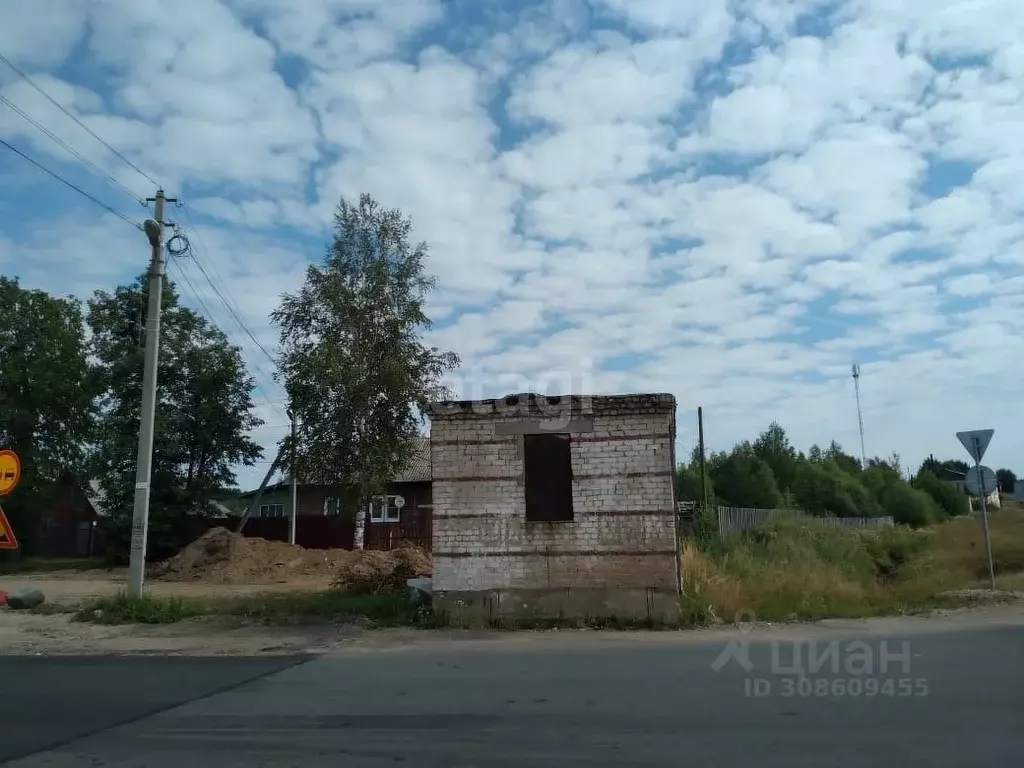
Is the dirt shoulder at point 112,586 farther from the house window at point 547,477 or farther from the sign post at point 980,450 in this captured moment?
the sign post at point 980,450

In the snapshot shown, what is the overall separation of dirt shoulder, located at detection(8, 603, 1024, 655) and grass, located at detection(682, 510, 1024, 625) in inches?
29.1

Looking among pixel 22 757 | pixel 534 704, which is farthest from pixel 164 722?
pixel 534 704

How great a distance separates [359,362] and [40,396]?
15.9 metres

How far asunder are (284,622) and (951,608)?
11.8 metres

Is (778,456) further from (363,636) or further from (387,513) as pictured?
(363,636)

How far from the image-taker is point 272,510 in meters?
49.0

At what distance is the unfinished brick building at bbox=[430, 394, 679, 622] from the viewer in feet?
46.4

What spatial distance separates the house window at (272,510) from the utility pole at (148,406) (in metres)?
32.0

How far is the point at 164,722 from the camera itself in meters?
7.52

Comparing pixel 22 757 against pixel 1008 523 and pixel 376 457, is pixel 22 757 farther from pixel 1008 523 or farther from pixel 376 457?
pixel 1008 523

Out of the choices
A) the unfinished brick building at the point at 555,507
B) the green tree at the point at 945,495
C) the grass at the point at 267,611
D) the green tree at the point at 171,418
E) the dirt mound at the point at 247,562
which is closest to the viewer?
the unfinished brick building at the point at 555,507

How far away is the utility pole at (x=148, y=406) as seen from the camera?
1633 cm

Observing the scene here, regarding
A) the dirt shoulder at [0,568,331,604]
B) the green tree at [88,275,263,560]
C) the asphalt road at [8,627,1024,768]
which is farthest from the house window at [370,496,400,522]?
the asphalt road at [8,627,1024,768]

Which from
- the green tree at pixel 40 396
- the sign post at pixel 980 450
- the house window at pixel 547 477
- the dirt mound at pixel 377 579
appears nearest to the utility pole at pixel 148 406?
the dirt mound at pixel 377 579
